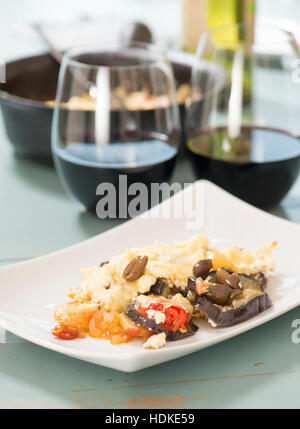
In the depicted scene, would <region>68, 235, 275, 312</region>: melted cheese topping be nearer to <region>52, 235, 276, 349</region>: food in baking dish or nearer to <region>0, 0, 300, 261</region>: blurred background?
<region>52, 235, 276, 349</region>: food in baking dish

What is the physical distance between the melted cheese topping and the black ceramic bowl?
487 mm

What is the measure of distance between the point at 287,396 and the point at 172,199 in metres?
0.57

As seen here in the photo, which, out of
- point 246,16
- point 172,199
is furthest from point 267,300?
point 246,16

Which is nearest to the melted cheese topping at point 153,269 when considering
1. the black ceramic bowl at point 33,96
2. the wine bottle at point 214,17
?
the black ceramic bowl at point 33,96

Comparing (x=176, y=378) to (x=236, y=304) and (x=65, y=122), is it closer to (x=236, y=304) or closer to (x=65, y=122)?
(x=236, y=304)

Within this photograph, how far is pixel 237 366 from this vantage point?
1070mm

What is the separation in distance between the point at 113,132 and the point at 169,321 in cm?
60

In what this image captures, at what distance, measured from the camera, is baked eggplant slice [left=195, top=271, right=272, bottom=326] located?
107 centimetres

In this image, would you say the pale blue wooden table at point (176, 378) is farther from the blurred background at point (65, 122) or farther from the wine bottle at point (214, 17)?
the wine bottle at point (214, 17)

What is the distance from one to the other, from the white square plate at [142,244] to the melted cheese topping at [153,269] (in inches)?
2.0

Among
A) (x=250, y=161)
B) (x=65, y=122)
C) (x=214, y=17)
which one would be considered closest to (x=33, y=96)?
(x=65, y=122)

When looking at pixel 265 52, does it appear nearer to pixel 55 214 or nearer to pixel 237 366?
pixel 55 214

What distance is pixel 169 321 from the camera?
104 centimetres

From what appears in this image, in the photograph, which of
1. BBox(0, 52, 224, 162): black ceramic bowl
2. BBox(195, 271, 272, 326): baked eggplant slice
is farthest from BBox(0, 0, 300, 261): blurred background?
BBox(195, 271, 272, 326): baked eggplant slice
